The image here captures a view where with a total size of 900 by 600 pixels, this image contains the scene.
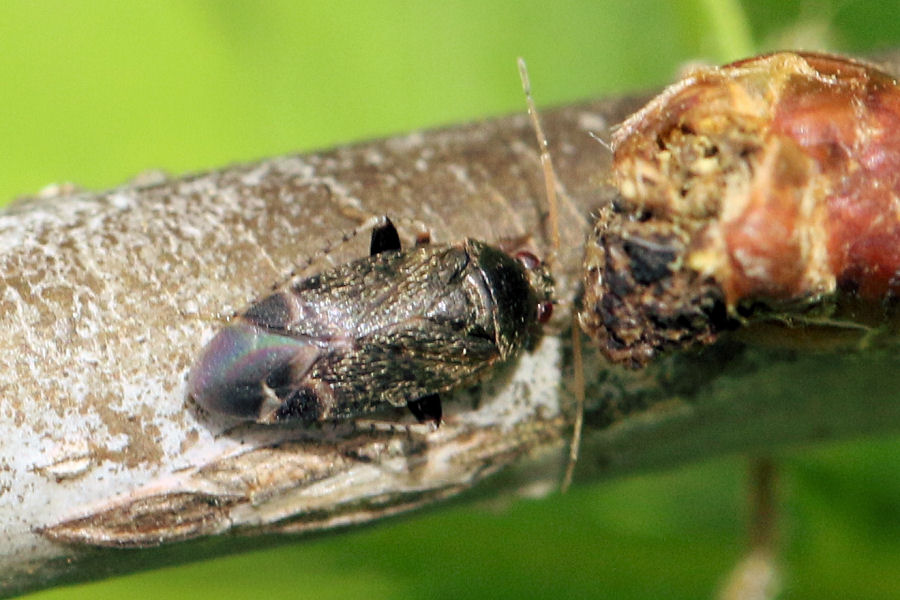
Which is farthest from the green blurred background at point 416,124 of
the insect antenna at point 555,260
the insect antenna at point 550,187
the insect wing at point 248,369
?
the insect antenna at point 550,187

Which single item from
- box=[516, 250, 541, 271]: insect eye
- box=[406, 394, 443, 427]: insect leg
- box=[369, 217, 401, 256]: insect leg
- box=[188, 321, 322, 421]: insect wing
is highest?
box=[369, 217, 401, 256]: insect leg

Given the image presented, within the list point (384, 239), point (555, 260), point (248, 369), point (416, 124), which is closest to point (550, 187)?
point (555, 260)

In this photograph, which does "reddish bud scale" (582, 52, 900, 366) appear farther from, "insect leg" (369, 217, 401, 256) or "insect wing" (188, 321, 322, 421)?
"insect wing" (188, 321, 322, 421)

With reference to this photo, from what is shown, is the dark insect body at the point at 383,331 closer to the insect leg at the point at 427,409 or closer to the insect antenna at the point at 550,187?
the insect leg at the point at 427,409

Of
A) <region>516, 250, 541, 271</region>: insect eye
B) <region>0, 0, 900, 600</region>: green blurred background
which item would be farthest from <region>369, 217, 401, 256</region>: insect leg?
<region>0, 0, 900, 600</region>: green blurred background

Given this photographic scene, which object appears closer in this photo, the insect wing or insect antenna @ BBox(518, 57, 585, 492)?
the insect wing

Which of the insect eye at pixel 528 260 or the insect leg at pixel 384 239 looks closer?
the insect leg at pixel 384 239

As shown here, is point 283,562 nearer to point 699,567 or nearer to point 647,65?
point 699,567
